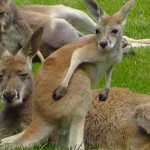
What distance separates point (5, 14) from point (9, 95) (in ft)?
11.8

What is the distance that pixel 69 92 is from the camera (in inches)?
296

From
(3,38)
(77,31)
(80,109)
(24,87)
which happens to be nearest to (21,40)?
(3,38)

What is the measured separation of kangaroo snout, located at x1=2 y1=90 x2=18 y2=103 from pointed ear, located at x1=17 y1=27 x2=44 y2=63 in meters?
0.66

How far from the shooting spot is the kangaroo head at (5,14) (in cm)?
1080

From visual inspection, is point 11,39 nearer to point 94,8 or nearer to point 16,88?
point 94,8

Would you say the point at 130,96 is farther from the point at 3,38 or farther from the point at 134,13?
the point at 134,13

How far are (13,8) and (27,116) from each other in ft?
12.0

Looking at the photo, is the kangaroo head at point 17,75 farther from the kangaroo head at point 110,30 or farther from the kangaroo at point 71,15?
the kangaroo at point 71,15

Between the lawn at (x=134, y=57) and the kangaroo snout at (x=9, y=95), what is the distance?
588 mm

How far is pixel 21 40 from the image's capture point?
11172 millimetres

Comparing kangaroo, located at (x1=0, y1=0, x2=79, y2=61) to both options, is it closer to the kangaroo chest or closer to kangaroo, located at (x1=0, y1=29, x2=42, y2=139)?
the kangaroo chest

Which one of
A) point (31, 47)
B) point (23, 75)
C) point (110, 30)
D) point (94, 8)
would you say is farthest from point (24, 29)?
point (110, 30)

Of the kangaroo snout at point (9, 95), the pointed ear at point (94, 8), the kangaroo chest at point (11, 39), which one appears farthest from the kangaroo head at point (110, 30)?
the kangaroo chest at point (11, 39)

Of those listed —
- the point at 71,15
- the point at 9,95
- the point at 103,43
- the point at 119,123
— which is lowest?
the point at 71,15
